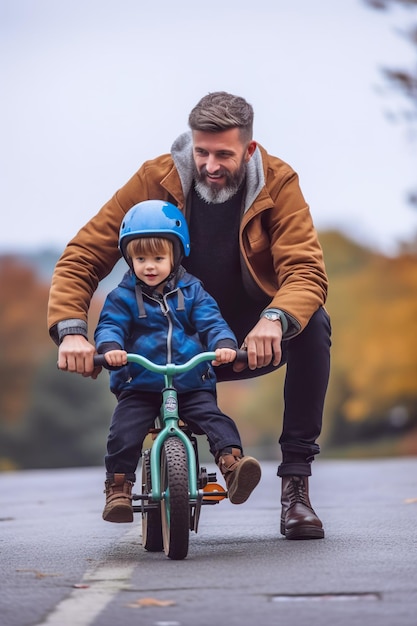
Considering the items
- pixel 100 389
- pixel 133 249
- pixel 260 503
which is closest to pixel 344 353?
pixel 100 389

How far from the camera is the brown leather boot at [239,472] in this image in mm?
5891

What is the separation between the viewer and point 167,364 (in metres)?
6.04

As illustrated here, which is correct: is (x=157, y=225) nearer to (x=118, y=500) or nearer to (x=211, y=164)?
A: (x=211, y=164)

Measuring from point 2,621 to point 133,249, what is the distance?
2.28 meters

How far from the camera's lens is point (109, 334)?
20.0ft

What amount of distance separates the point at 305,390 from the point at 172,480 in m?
1.11

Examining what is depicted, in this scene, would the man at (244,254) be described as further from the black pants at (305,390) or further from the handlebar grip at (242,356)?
the handlebar grip at (242,356)

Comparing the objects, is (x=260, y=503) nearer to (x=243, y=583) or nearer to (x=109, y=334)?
(x=109, y=334)

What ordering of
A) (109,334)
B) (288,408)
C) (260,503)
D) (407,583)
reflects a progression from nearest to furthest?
(407,583) → (109,334) → (288,408) → (260,503)

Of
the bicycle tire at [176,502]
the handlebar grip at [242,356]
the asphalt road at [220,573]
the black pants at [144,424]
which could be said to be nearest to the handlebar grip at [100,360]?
the black pants at [144,424]

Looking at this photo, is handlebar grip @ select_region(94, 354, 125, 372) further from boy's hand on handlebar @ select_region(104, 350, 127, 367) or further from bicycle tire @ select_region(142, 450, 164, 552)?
bicycle tire @ select_region(142, 450, 164, 552)

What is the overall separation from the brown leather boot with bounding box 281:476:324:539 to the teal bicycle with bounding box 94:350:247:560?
1.68 ft

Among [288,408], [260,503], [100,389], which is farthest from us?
[100,389]

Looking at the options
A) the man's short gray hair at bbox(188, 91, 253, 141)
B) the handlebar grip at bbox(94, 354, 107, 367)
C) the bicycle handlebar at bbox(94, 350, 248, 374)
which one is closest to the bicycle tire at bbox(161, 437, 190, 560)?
the bicycle handlebar at bbox(94, 350, 248, 374)
